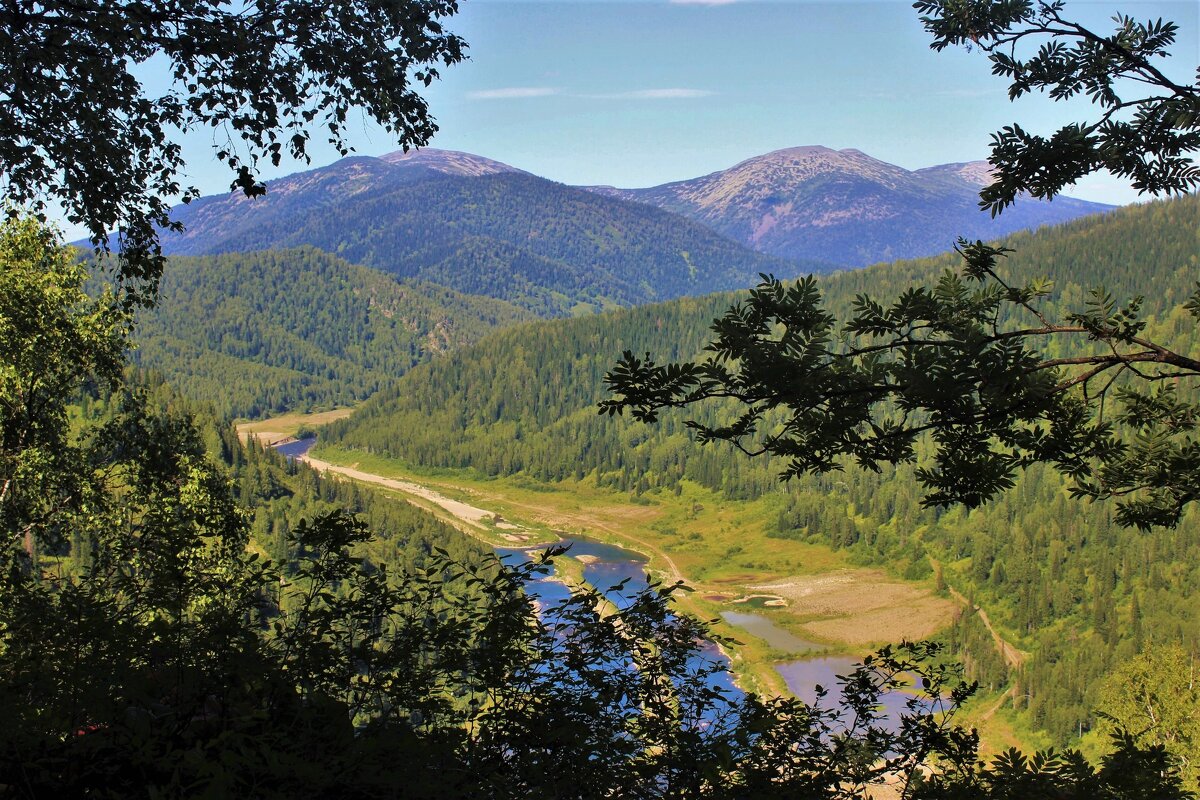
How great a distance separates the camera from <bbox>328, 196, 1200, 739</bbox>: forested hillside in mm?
78250

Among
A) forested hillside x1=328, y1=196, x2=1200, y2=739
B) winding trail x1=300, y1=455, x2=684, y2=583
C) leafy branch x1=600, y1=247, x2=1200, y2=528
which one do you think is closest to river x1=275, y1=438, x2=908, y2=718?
winding trail x1=300, y1=455, x2=684, y2=583

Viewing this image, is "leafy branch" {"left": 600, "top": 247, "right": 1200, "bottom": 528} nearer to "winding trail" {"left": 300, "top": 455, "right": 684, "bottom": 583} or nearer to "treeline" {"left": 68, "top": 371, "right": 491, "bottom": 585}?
"treeline" {"left": 68, "top": 371, "right": 491, "bottom": 585}

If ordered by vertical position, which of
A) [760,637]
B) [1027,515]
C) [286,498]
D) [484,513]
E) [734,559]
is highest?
[286,498]

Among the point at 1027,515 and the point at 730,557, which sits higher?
the point at 1027,515

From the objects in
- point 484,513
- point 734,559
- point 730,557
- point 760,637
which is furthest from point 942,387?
point 484,513

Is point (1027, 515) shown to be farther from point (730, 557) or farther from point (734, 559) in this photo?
point (730, 557)

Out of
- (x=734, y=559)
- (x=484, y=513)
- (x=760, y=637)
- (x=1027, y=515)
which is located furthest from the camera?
(x=484, y=513)

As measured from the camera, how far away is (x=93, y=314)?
55.5ft

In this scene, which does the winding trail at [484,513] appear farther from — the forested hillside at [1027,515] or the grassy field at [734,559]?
the forested hillside at [1027,515]

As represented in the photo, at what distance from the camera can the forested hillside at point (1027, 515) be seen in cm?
7825

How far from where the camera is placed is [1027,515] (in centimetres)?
11169

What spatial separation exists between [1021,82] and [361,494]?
11546cm

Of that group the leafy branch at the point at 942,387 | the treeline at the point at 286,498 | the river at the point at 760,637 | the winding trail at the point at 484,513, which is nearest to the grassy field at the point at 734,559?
the winding trail at the point at 484,513

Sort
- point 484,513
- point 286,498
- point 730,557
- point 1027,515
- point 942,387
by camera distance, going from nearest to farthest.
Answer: point 942,387, point 286,498, point 1027,515, point 730,557, point 484,513
